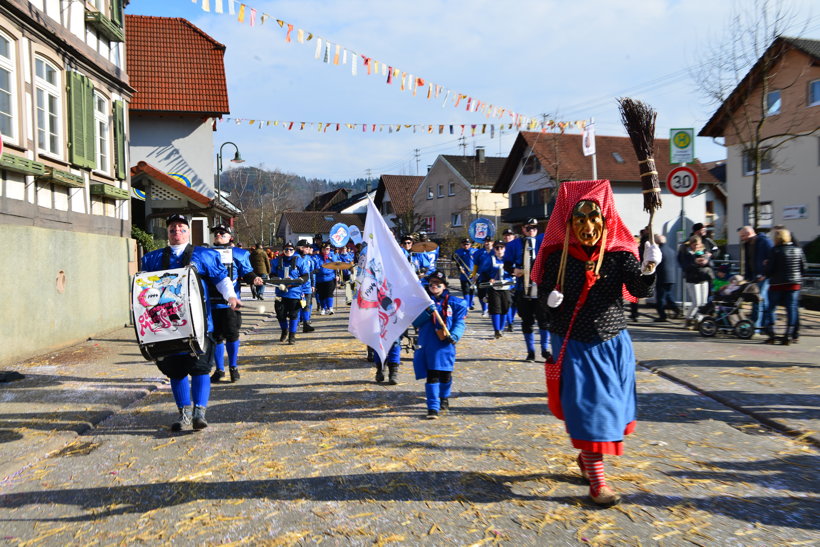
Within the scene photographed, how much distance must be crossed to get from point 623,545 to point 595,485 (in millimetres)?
601

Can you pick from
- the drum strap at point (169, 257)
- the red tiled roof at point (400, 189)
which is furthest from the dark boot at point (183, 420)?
the red tiled roof at point (400, 189)

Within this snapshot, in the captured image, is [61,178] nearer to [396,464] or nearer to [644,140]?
[396,464]

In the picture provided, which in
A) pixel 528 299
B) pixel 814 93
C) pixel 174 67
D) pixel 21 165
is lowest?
pixel 528 299

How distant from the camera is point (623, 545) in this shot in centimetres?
359

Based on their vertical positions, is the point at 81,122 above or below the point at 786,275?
above

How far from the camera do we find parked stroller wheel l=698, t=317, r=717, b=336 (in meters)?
11.9

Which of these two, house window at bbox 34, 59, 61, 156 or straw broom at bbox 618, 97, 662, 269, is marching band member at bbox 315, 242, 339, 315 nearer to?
house window at bbox 34, 59, 61, 156

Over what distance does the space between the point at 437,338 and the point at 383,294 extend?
0.83m

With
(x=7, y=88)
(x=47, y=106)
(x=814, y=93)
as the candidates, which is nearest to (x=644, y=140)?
(x=7, y=88)

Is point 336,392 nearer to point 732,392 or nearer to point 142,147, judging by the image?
point 732,392

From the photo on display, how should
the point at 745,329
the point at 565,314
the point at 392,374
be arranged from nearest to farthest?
1. the point at 565,314
2. the point at 392,374
3. the point at 745,329

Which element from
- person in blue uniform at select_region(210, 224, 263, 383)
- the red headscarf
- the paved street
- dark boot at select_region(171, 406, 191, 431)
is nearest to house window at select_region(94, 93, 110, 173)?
the paved street

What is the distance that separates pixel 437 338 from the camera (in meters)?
6.59

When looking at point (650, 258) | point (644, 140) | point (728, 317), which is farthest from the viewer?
point (728, 317)
